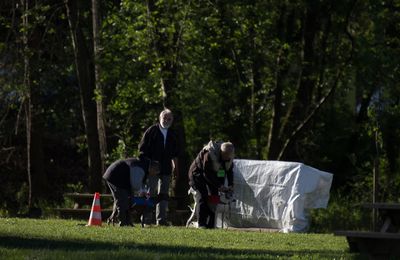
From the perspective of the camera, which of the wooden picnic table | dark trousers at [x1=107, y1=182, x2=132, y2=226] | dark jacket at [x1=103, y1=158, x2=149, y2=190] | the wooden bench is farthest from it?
dark trousers at [x1=107, y1=182, x2=132, y2=226]

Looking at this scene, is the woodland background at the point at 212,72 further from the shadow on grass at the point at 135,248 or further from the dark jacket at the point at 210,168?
the shadow on grass at the point at 135,248

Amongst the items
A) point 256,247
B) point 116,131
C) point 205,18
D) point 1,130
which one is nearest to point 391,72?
point 205,18

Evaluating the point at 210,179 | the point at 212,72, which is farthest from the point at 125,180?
the point at 212,72

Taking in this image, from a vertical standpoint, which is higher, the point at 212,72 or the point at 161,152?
the point at 212,72

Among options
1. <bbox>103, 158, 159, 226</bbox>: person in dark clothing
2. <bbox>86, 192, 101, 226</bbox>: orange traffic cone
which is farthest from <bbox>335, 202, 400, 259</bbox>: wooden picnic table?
<bbox>86, 192, 101, 226</bbox>: orange traffic cone

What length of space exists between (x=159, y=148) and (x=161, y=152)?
0.28 ft

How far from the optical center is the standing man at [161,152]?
20469 millimetres

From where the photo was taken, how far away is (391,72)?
97.0 ft

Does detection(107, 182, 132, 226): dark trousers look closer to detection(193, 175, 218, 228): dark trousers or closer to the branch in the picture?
detection(193, 175, 218, 228): dark trousers

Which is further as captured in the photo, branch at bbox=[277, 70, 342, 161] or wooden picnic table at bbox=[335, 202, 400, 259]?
branch at bbox=[277, 70, 342, 161]

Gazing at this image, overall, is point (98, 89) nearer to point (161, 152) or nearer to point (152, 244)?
point (161, 152)

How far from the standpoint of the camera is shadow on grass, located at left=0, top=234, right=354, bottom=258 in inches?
527

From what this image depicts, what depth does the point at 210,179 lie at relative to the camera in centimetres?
2069

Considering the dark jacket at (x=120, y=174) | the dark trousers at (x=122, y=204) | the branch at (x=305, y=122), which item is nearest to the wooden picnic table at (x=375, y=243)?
the dark jacket at (x=120, y=174)
